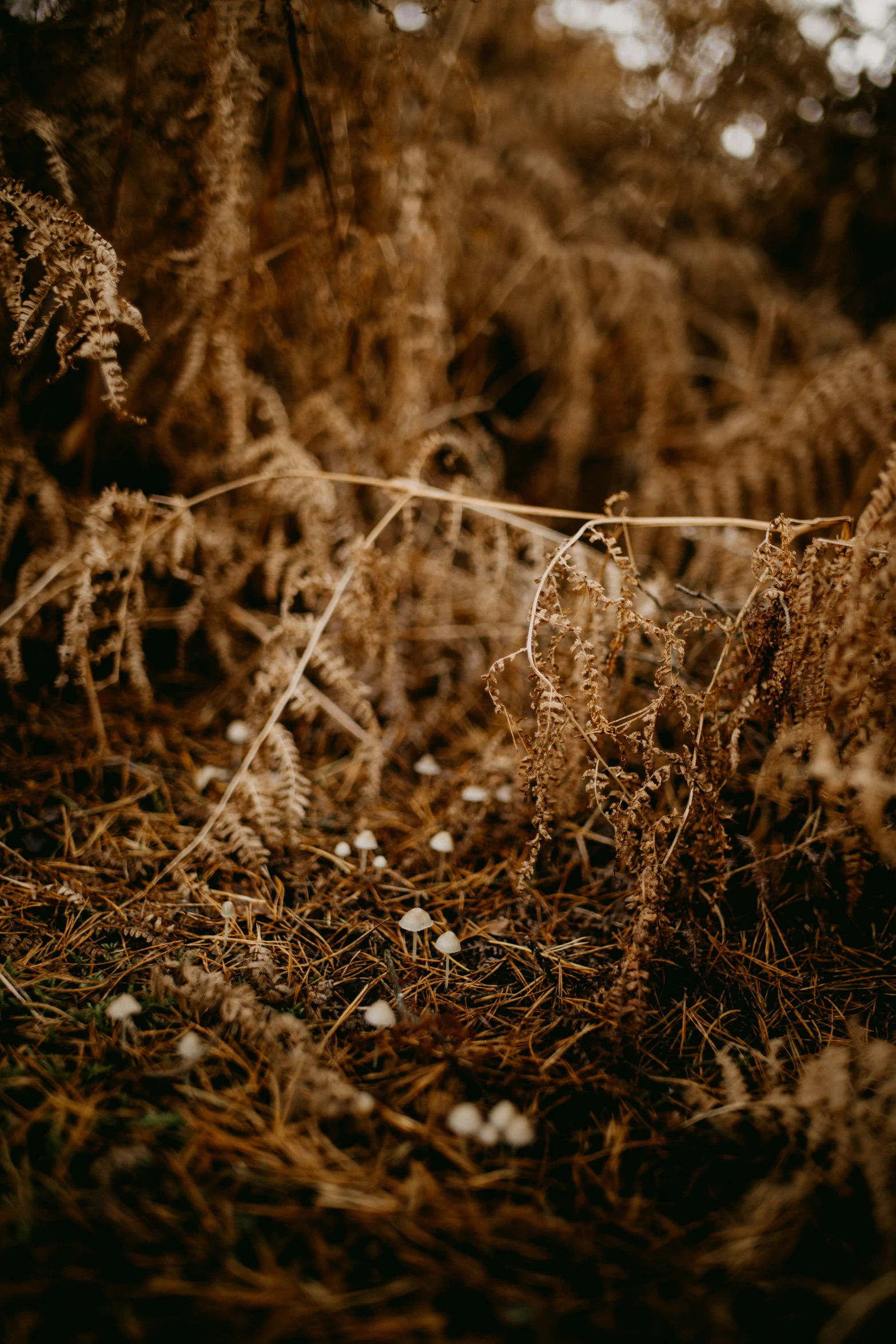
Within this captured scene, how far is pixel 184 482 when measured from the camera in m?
2.72

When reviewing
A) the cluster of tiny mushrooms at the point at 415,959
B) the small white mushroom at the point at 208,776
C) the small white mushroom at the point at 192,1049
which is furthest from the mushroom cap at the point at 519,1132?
the small white mushroom at the point at 208,776

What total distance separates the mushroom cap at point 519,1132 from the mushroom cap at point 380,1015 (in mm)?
327

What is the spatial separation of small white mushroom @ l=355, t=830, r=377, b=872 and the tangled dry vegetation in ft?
0.11

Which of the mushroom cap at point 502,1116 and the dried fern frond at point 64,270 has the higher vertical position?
the dried fern frond at point 64,270

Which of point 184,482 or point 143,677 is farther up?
point 184,482

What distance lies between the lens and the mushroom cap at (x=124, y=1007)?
1435 millimetres

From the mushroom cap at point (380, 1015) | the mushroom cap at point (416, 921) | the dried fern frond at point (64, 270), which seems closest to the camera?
the mushroom cap at point (380, 1015)

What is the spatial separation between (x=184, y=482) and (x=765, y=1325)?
9.48ft

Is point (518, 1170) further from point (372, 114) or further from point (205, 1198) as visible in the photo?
point (372, 114)

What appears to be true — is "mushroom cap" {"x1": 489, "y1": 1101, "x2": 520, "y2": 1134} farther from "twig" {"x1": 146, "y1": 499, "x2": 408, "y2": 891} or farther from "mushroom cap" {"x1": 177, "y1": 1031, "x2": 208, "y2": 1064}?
"twig" {"x1": 146, "y1": 499, "x2": 408, "y2": 891}

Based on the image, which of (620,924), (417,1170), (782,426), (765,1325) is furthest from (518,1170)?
(782,426)

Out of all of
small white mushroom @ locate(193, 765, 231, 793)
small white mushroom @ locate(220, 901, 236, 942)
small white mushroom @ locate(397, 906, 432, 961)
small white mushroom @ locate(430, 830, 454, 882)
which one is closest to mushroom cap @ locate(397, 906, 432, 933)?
small white mushroom @ locate(397, 906, 432, 961)

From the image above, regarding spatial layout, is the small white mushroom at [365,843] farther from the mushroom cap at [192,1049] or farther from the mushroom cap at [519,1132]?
the mushroom cap at [519,1132]

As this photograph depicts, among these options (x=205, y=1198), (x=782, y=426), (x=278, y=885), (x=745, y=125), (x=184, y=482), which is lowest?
(x=205, y=1198)
